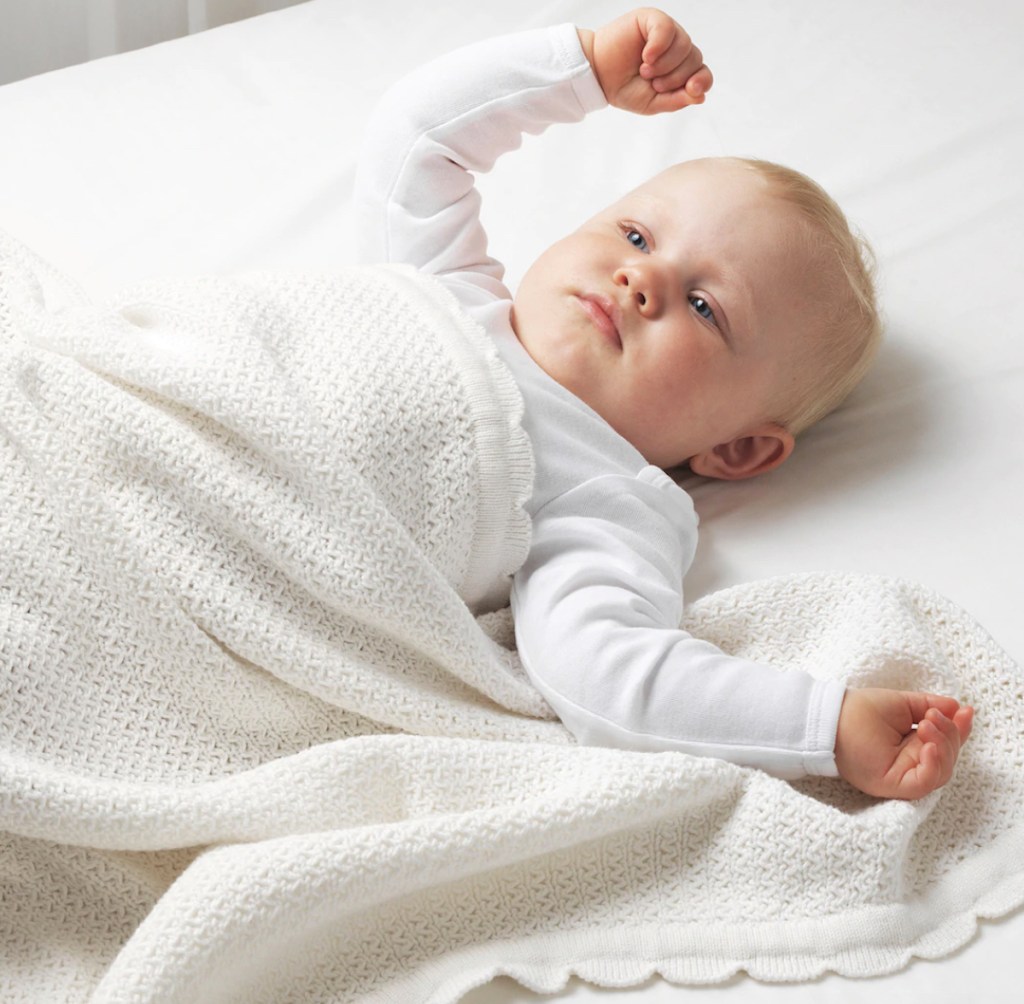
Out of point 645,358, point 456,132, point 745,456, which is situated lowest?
point 745,456

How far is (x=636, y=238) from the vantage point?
1351mm

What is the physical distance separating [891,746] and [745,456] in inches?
16.8

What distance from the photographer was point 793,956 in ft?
3.28

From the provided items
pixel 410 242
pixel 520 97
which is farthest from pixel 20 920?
pixel 520 97

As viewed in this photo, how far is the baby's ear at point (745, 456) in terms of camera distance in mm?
1398

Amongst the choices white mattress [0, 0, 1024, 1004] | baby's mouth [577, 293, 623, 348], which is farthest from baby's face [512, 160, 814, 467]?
white mattress [0, 0, 1024, 1004]

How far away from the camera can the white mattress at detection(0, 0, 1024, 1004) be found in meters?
1.36

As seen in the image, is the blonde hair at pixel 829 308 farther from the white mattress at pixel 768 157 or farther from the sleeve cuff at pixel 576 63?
the sleeve cuff at pixel 576 63

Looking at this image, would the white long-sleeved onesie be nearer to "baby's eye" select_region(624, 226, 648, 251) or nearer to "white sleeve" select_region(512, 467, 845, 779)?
"white sleeve" select_region(512, 467, 845, 779)

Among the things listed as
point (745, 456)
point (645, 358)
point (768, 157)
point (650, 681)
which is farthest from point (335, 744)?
point (768, 157)

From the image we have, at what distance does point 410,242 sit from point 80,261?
0.40 m

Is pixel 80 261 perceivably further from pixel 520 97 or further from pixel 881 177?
Result: pixel 881 177

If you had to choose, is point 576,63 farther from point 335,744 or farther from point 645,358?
point 335,744

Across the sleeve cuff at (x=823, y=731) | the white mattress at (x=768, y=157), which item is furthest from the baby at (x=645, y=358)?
the white mattress at (x=768, y=157)
